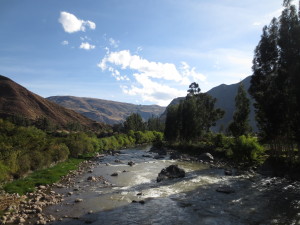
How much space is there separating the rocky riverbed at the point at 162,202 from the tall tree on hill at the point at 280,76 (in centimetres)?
855

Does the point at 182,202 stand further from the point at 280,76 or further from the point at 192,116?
the point at 192,116

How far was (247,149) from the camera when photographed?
1919 inches

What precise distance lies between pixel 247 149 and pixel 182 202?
25829 millimetres

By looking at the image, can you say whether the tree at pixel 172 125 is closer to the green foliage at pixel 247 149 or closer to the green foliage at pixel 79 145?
the green foliage at pixel 79 145

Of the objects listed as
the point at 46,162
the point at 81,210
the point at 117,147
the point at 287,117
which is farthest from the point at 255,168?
the point at 117,147

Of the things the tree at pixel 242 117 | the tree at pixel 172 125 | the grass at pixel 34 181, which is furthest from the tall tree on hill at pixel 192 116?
the grass at pixel 34 181

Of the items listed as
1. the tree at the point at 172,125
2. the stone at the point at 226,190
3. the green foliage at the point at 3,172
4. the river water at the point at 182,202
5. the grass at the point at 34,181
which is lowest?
the river water at the point at 182,202

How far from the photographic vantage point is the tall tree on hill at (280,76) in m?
33.2

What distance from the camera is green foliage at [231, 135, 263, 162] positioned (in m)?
48.2

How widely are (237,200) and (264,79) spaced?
914 inches

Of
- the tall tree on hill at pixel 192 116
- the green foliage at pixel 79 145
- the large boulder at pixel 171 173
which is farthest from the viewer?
the tall tree on hill at pixel 192 116

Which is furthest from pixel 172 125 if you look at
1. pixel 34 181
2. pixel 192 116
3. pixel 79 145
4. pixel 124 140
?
pixel 34 181

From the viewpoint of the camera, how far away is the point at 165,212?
2420cm

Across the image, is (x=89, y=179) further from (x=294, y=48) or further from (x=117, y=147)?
(x=117, y=147)
